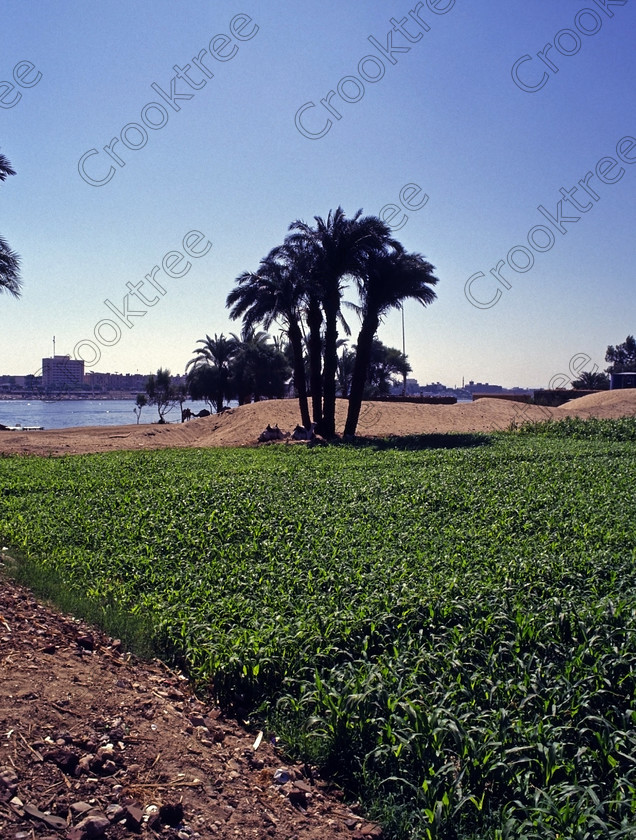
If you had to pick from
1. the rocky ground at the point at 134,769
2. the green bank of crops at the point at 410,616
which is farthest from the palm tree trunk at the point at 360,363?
the rocky ground at the point at 134,769

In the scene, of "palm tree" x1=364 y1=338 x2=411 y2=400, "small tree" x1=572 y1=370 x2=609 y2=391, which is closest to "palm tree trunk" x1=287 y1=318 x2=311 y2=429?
"palm tree" x1=364 y1=338 x2=411 y2=400

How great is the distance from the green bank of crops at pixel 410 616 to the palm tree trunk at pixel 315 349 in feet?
46.9

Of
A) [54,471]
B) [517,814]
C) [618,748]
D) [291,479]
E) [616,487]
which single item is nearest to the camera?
[517,814]

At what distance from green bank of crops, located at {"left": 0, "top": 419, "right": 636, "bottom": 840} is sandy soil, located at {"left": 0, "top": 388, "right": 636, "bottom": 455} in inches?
664

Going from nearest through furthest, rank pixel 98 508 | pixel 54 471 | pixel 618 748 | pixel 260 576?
pixel 618 748 < pixel 260 576 < pixel 98 508 < pixel 54 471

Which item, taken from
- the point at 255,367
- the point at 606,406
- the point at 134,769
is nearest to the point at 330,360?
the point at 606,406

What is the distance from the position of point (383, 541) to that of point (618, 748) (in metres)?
4.43

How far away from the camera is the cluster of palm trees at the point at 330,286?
24938mm

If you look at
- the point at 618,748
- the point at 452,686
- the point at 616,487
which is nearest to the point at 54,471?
the point at 616,487

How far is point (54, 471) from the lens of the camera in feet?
49.2

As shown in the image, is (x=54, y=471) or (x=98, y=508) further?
(x=54, y=471)

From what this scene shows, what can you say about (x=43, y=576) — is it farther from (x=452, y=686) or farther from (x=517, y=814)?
(x=517, y=814)

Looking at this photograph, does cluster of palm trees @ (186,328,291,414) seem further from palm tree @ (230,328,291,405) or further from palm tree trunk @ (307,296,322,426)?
palm tree trunk @ (307,296,322,426)

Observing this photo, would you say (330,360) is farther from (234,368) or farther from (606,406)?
(234,368)
